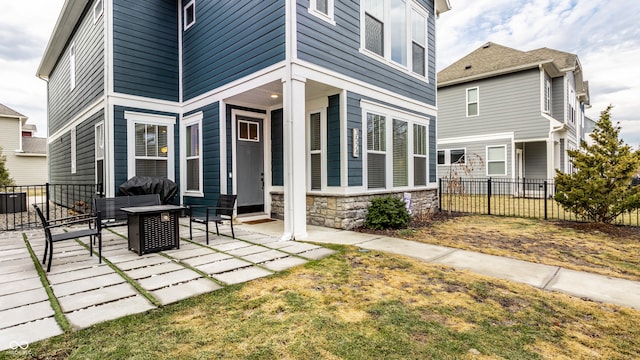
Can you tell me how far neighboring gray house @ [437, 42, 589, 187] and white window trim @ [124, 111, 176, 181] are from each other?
12929mm

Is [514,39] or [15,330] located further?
[514,39]

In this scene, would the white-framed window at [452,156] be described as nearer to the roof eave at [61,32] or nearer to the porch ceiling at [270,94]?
the porch ceiling at [270,94]

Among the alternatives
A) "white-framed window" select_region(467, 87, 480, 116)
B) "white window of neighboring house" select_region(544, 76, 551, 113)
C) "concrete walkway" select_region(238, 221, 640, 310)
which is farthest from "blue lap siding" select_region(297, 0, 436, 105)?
"white window of neighboring house" select_region(544, 76, 551, 113)

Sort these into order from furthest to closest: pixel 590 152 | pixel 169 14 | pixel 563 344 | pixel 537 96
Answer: pixel 537 96, pixel 169 14, pixel 590 152, pixel 563 344

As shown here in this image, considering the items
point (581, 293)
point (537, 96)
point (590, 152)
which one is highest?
point (537, 96)

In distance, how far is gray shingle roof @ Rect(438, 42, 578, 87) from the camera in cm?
1391

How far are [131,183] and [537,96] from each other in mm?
15689

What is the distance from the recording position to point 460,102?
625 inches

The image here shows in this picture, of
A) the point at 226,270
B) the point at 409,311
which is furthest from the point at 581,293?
the point at 226,270

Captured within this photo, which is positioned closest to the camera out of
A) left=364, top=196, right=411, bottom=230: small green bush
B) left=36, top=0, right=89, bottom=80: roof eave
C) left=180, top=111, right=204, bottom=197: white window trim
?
left=364, top=196, right=411, bottom=230: small green bush

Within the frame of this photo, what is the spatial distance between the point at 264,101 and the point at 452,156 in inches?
470

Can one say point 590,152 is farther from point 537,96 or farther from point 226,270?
point 226,270

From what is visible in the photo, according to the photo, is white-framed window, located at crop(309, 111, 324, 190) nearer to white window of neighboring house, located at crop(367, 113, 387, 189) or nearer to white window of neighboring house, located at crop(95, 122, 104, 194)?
white window of neighboring house, located at crop(367, 113, 387, 189)

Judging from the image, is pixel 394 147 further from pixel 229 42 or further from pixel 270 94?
pixel 229 42
